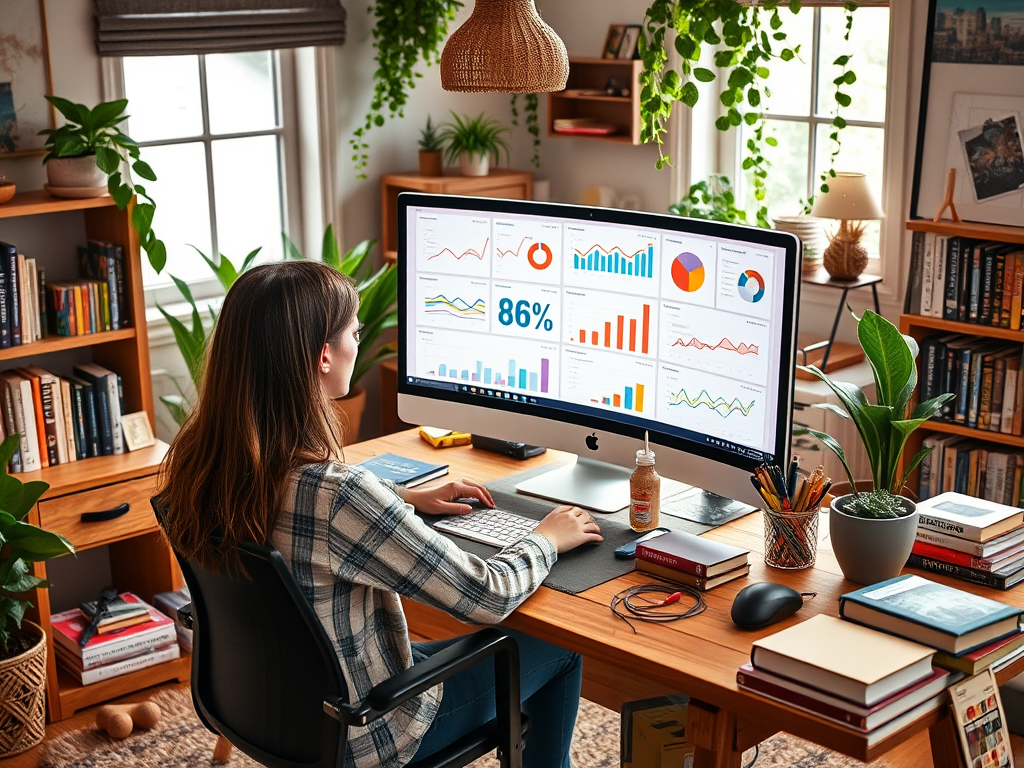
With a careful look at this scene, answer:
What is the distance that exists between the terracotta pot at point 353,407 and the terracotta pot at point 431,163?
0.79 m

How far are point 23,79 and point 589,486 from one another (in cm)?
199

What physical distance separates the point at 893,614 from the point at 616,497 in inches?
27.9

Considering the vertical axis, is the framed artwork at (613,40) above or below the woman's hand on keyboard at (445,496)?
above

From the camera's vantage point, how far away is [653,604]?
1821 millimetres

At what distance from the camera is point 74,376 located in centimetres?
329

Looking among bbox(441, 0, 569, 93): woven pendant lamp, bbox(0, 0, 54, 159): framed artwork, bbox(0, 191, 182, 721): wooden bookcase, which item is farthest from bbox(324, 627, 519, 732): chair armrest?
bbox(0, 0, 54, 159): framed artwork

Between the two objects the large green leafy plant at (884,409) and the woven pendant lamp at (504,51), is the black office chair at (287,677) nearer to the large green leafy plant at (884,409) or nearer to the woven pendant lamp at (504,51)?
the large green leafy plant at (884,409)

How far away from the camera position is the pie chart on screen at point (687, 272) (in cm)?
202

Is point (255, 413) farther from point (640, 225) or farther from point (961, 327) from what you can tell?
point (961, 327)

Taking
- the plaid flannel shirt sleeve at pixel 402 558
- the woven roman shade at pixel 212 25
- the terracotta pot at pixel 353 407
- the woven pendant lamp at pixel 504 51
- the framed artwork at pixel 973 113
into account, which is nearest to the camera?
the plaid flannel shirt sleeve at pixel 402 558

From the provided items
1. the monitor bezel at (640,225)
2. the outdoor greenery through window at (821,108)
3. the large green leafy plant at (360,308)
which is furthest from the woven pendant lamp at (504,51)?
the outdoor greenery through window at (821,108)

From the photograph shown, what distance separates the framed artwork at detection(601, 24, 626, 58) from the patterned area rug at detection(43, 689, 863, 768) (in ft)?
7.24

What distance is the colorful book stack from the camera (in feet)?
6.05

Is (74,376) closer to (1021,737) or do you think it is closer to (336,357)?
(336,357)
